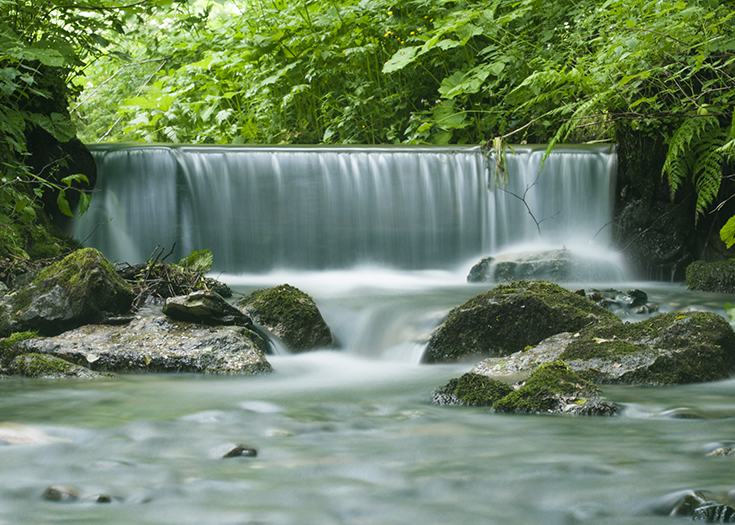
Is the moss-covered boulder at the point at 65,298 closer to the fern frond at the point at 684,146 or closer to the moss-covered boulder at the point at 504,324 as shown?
the moss-covered boulder at the point at 504,324

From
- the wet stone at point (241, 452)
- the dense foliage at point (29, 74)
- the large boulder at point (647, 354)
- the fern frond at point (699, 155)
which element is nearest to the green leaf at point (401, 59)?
the fern frond at point (699, 155)

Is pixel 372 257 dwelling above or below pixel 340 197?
below

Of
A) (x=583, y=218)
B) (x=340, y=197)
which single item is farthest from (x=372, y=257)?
(x=583, y=218)

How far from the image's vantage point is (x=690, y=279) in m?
6.29

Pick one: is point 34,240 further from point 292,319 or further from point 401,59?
point 401,59

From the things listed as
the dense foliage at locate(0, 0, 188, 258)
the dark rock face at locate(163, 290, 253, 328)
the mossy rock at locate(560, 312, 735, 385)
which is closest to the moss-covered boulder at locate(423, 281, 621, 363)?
the mossy rock at locate(560, 312, 735, 385)

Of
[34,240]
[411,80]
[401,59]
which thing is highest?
[401,59]

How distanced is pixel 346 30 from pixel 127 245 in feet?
14.6

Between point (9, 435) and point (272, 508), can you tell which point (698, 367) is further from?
point (9, 435)

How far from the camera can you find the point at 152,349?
3.90 m

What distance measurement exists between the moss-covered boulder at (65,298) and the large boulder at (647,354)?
2.38 metres

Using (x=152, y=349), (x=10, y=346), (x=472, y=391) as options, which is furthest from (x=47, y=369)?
(x=472, y=391)

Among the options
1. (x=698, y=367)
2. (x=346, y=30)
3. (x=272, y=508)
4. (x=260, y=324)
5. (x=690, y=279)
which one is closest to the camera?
(x=272, y=508)

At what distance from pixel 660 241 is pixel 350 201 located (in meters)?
3.27
